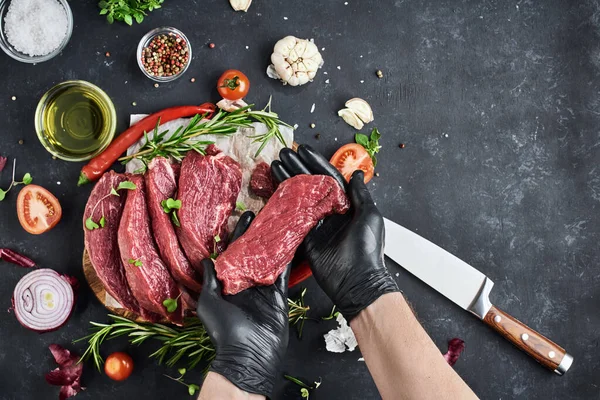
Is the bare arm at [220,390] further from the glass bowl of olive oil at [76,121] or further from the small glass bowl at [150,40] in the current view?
the small glass bowl at [150,40]

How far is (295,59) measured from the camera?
3.66 m

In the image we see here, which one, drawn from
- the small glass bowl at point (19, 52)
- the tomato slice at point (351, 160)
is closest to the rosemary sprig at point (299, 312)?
the tomato slice at point (351, 160)

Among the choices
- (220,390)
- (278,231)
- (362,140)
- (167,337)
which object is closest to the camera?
(220,390)

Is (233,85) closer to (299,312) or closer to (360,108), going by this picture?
(360,108)

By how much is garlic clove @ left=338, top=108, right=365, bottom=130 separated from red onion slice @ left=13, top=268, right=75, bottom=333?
1.98 m

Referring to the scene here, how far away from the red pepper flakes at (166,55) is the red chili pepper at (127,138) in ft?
0.82

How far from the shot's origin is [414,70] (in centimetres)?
384

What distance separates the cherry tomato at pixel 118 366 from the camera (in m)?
3.58

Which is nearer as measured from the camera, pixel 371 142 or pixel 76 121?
pixel 76 121

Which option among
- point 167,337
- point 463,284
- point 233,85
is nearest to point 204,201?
point 233,85

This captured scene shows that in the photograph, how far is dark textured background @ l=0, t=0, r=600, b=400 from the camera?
3.71 meters

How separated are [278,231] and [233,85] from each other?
98 cm

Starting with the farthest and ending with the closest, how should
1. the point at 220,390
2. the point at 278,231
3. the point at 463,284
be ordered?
the point at 463,284
the point at 278,231
the point at 220,390

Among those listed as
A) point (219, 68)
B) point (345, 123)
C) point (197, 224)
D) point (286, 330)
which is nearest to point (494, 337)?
point (286, 330)
